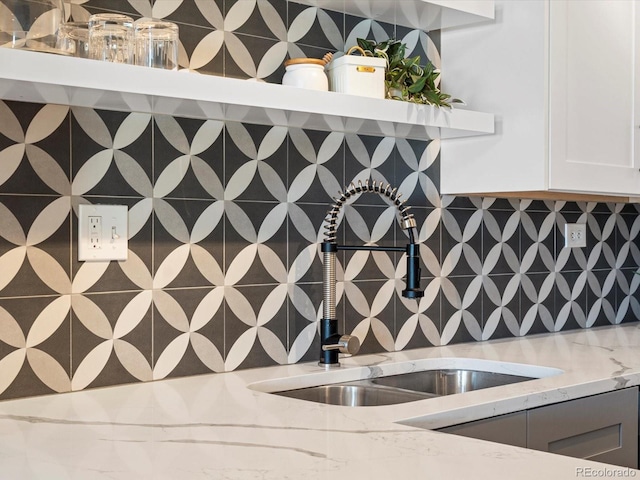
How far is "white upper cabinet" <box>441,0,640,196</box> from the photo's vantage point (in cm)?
214

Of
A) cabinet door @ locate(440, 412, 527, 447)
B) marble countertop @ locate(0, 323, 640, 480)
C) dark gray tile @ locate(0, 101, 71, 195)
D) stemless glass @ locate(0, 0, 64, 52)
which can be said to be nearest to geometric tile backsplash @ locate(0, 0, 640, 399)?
dark gray tile @ locate(0, 101, 71, 195)

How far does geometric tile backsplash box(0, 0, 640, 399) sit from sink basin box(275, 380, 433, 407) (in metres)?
0.16

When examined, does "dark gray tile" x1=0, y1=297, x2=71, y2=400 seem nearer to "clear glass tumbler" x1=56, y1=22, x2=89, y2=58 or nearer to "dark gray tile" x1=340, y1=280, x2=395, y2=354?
"clear glass tumbler" x1=56, y1=22, x2=89, y2=58

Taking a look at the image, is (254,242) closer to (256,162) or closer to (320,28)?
(256,162)

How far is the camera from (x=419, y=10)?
83.3 inches

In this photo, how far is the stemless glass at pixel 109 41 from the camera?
156 centimetres

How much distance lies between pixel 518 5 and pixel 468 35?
185 mm

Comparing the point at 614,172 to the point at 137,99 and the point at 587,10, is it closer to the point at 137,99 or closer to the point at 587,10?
the point at 587,10

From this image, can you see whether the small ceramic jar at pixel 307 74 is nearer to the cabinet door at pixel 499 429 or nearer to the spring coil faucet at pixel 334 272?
the spring coil faucet at pixel 334 272

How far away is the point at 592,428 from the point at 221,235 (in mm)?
977

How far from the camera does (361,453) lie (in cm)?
122

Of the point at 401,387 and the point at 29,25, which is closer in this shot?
the point at 29,25

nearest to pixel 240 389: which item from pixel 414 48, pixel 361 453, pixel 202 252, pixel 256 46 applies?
pixel 202 252

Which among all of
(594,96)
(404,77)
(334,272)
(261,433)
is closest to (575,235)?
(594,96)
